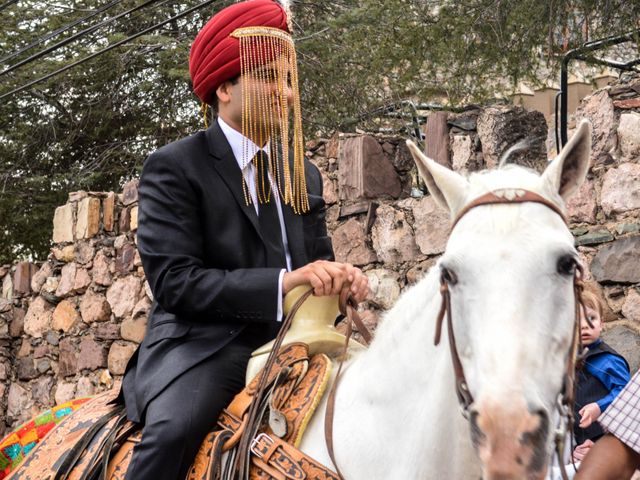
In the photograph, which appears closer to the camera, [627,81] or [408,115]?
[627,81]

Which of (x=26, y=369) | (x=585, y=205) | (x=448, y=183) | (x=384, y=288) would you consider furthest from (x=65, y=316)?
(x=448, y=183)

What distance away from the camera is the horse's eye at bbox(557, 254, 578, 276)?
1923mm

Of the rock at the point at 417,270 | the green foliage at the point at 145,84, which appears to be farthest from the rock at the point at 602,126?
the green foliage at the point at 145,84

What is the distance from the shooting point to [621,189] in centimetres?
468

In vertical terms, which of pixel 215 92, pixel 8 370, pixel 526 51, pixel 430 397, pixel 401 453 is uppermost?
pixel 526 51

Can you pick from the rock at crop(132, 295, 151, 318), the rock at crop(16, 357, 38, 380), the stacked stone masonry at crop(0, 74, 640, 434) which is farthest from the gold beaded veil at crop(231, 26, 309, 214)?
the rock at crop(16, 357, 38, 380)

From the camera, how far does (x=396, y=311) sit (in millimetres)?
2473

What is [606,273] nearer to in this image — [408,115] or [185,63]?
[408,115]

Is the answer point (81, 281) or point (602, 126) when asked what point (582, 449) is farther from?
point (81, 281)

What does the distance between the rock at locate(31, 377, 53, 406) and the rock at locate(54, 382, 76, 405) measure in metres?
0.18

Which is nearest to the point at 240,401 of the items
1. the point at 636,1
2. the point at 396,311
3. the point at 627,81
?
the point at 396,311

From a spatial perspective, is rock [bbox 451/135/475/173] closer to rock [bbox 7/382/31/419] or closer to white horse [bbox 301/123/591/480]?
white horse [bbox 301/123/591/480]

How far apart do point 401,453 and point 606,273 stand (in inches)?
109

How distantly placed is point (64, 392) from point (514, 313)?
7.45m
